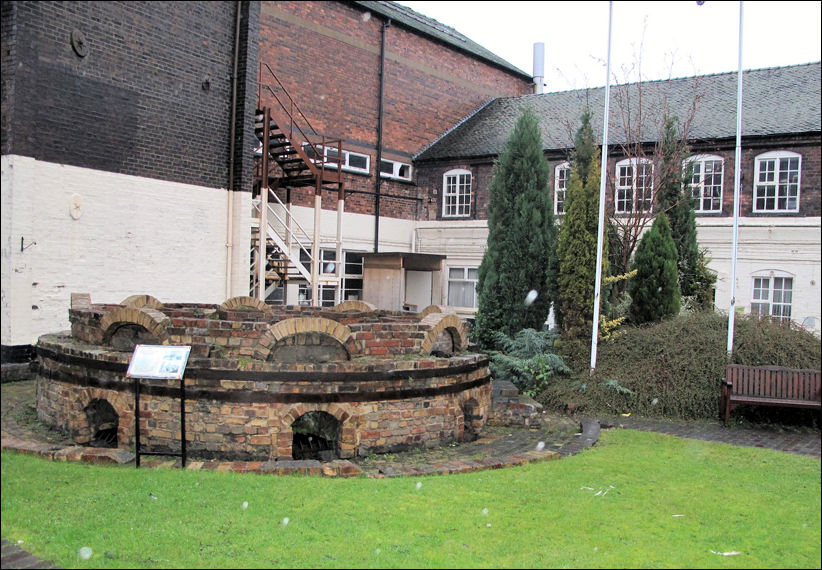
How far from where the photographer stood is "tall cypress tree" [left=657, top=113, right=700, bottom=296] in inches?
583

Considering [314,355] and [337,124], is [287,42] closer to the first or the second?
[314,355]

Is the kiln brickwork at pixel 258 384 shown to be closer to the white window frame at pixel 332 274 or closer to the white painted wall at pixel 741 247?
the white painted wall at pixel 741 247

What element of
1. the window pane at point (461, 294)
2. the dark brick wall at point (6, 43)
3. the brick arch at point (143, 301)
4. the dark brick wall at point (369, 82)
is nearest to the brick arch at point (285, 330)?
the dark brick wall at point (369, 82)

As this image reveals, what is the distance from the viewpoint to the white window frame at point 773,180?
16.5 m

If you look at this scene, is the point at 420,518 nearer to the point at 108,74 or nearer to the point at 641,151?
the point at 108,74

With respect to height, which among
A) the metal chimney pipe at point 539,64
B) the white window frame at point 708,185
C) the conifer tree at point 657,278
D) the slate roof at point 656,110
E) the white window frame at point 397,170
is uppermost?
the metal chimney pipe at point 539,64

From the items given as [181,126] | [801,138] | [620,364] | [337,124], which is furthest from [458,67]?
[181,126]

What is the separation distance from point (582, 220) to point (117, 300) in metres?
8.16

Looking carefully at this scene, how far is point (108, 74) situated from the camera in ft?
14.1

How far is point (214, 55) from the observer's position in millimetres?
5453

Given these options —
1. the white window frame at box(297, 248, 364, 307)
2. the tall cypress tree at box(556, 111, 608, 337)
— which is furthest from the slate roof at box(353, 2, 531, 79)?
the white window frame at box(297, 248, 364, 307)

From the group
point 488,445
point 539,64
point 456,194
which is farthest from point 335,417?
point 539,64

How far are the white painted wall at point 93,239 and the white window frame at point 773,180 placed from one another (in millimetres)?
13151

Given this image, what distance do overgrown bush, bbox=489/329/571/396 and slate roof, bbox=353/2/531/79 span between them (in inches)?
231
